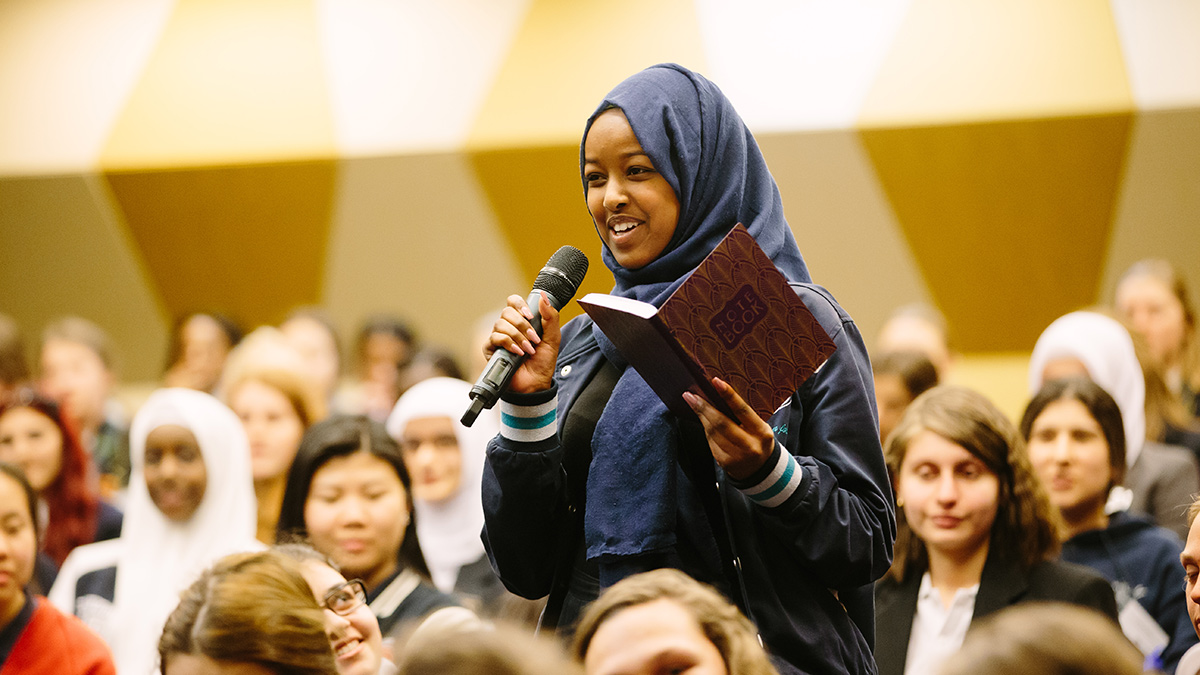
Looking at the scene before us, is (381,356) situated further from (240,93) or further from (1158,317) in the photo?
(1158,317)

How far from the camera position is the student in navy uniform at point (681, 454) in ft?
6.47

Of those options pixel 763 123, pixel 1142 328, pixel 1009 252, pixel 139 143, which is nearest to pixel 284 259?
pixel 139 143

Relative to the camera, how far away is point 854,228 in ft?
25.0

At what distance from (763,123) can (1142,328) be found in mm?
2569

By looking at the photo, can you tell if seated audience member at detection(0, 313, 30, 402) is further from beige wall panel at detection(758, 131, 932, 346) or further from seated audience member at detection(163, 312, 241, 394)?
beige wall panel at detection(758, 131, 932, 346)

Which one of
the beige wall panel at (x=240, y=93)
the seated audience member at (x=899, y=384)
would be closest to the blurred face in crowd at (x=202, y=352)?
the beige wall panel at (x=240, y=93)

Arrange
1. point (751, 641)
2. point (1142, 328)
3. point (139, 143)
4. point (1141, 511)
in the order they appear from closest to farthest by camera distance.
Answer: point (751, 641) → point (1141, 511) → point (1142, 328) → point (139, 143)

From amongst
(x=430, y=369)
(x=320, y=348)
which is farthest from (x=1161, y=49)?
(x=320, y=348)

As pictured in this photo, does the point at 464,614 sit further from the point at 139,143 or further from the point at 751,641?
the point at 139,143

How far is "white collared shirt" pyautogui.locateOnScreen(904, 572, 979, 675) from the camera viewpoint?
3.07 meters

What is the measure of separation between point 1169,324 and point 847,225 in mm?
2242

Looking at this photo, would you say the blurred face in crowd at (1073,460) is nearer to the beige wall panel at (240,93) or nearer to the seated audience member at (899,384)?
the seated audience member at (899,384)

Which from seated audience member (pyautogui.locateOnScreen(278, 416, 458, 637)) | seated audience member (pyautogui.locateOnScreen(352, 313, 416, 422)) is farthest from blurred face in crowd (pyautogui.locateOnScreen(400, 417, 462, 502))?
seated audience member (pyautogui.locateOnScreen(352, 313, 416, 422))

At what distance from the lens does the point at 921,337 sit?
19.9 ft
